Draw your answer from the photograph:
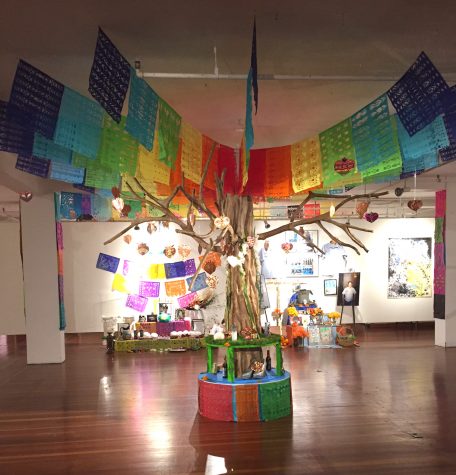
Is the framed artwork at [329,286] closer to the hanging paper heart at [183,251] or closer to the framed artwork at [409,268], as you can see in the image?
the framed artwork at [409,268]

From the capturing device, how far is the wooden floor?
174 inches

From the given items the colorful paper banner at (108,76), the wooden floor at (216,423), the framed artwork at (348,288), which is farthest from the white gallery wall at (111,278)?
the colorful paper banner at (108,76)

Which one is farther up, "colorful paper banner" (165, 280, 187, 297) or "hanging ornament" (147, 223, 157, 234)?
"hanging ornament" (147, 223, 157, 234)

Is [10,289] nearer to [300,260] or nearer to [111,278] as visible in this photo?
[111,278]

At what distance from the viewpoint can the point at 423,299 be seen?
42.6ft

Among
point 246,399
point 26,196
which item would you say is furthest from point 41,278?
point 246,399

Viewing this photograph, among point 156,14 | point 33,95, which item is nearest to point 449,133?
point 156,14

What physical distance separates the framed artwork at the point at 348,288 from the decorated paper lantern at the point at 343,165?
7.85m

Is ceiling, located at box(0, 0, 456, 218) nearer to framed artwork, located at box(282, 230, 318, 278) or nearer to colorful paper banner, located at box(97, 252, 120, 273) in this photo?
colorful paper banner, located at box(97, 252, 120, 273)

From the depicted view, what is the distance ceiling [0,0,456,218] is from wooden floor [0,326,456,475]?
10.7 feet

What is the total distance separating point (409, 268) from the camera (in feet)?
42.6

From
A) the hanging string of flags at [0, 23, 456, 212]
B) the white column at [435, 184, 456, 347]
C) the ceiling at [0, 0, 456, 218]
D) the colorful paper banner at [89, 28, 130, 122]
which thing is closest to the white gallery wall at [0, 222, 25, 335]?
the hanging string of flags at [0, 23, 456, 212]

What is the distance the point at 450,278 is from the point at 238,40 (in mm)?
7678

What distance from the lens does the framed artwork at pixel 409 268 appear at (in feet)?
42.5
